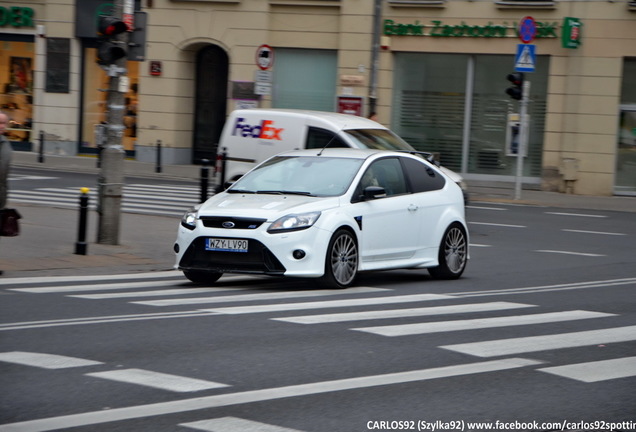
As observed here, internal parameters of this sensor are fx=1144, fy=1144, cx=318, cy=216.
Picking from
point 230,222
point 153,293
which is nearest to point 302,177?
point 230,222

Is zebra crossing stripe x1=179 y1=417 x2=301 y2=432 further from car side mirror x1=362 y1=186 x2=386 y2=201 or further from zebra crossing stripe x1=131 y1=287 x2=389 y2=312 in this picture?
car side mirror x1=362 y1=186 x2=386 y2=201

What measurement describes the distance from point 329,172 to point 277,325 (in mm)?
3736

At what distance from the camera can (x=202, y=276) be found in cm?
1233

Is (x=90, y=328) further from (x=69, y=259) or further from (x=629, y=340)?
(x=69, y=259)

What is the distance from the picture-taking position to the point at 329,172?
1273cm

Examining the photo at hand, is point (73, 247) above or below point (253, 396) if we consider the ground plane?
below

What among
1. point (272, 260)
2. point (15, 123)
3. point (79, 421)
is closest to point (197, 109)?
point (15, 123)

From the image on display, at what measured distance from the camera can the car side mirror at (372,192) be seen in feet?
40.5

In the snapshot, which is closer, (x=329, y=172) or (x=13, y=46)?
(x=329, y=172)

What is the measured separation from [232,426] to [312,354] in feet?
7.36

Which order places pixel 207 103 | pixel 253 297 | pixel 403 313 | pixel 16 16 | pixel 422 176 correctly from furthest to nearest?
pixel 16 16 → pixel 207 103 → pixel 422 176 → pixel 253 297 → pixel 403 313

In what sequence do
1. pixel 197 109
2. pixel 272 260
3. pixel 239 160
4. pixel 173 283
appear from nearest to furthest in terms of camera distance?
1. pixel 272 260
2. pixel 173 283
3. pixel 239 160
4. pixel 197 109

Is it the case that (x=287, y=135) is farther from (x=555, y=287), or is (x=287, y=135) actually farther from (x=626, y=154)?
(x=626, y=154)

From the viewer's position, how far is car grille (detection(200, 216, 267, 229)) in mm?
11562
